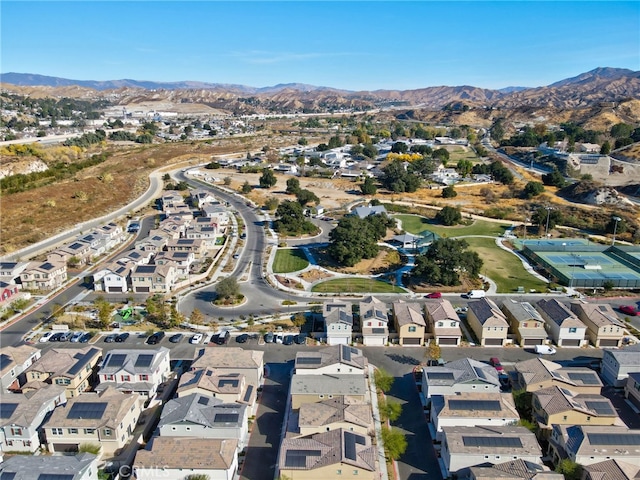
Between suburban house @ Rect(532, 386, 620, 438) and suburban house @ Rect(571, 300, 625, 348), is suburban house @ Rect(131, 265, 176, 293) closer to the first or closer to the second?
suburban house @ Rect(532, 386, 620, 438)

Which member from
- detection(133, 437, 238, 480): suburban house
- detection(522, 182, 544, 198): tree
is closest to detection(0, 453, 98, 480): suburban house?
detection(133, 437, 238, 480): suburban house

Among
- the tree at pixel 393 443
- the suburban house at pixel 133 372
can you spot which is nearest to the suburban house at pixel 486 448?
the tree at pixel 393 443

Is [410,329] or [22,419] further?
[410,329]

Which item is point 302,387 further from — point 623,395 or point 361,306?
point 623,395

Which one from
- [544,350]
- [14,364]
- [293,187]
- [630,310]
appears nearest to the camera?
[14,364]

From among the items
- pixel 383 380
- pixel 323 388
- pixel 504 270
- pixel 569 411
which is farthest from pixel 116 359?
pixel 504 270

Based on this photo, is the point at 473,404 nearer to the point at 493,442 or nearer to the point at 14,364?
the point at 493,442
